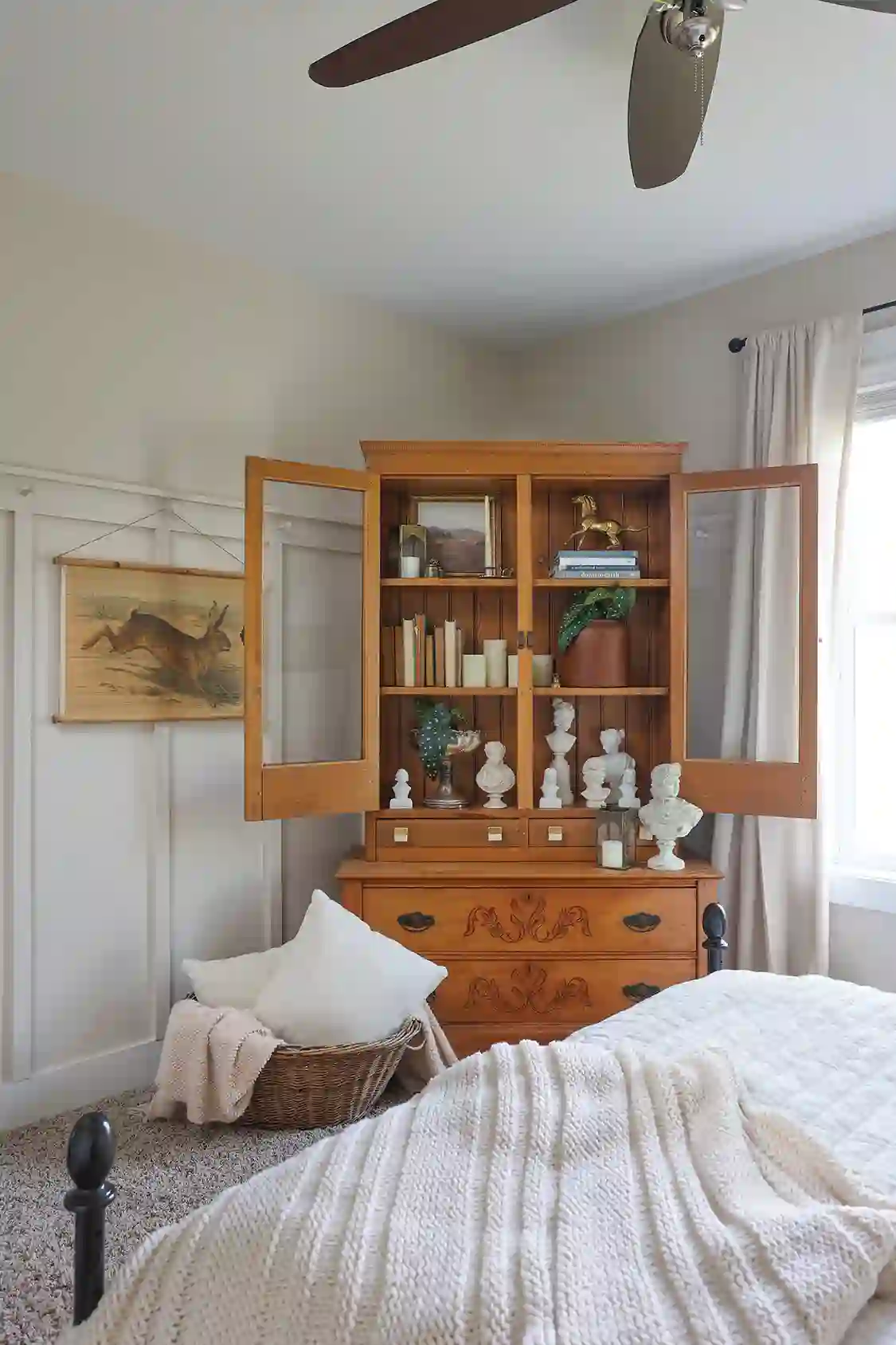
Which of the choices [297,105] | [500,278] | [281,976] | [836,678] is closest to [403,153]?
[297,105]

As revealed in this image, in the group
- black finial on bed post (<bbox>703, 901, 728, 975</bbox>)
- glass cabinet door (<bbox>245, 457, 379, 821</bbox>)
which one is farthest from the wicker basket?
black finial on bed post (<bbox>703, 901, 728, 975</bbox>)

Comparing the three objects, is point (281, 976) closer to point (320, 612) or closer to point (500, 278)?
point (320, 612)

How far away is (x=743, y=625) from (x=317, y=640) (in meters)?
1.43

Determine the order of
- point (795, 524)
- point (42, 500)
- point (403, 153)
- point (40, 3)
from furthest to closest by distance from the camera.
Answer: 1. point (795, 524)
2. point (42, 500)
3. point (403, 153)
4. point (40, 3)

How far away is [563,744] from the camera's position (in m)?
3.55

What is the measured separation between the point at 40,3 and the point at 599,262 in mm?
1869

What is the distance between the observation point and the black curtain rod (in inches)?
123

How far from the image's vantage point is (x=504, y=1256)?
105cm

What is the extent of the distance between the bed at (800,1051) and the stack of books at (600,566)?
64.1 inches

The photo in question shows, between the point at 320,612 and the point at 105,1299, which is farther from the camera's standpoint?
the point at 320,612

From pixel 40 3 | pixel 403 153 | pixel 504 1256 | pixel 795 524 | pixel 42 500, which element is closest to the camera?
pixel 504 1256

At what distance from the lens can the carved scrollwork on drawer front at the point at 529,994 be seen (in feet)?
10.3

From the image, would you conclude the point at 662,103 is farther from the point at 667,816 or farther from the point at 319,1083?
the point at 319,1083

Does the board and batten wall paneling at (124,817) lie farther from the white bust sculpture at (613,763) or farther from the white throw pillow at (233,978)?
the white bust sculpture at (613,763)
